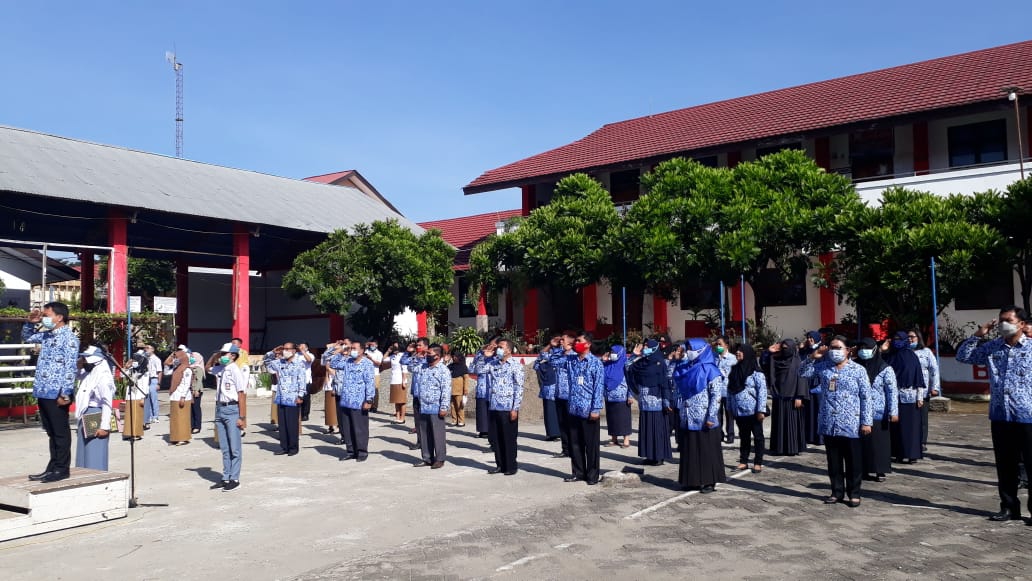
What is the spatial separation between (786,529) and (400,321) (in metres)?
27.8

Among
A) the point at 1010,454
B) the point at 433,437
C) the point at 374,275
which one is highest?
the point at 374,275

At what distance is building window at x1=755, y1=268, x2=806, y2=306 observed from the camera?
25438 mm

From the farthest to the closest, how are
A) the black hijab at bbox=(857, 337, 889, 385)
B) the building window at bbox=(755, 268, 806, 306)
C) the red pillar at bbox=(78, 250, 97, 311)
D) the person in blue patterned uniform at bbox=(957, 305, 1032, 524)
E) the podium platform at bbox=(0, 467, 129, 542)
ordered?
the red pillar at bbox=(78, 250, 97, 311) → the building window at bbox=(755, 268, 806, 306) → the black hijab at bbox=(857, 337, 889, 385) → the podium platform at bbox=(0, 467, 129, 542) → the person in blue patterned uniform at bbox=(957, 305, 1032, 524)

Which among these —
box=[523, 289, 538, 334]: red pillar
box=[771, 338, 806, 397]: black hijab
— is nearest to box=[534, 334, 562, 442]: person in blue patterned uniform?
box=[771, 338, 806, 397]: black hijab

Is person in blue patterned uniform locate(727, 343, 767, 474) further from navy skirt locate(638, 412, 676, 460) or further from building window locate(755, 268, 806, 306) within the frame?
building window locate(755, 268, 806, 306)

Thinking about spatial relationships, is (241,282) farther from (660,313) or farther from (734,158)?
(734,158)

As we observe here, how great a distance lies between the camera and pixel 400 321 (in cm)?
3491

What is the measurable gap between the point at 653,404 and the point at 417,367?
4639 millimetres

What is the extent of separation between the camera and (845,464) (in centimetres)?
948

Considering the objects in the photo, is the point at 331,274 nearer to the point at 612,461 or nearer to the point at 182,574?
the point at 612,461

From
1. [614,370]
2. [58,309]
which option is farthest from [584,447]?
[58,309]

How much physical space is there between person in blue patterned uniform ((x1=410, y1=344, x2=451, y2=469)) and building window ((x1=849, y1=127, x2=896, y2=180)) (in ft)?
54.4

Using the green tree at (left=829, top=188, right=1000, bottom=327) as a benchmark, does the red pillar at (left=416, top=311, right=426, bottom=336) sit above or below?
below

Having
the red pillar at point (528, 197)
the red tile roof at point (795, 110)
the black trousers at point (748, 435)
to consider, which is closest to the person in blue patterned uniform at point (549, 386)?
the black trousers at point (748, 435)
